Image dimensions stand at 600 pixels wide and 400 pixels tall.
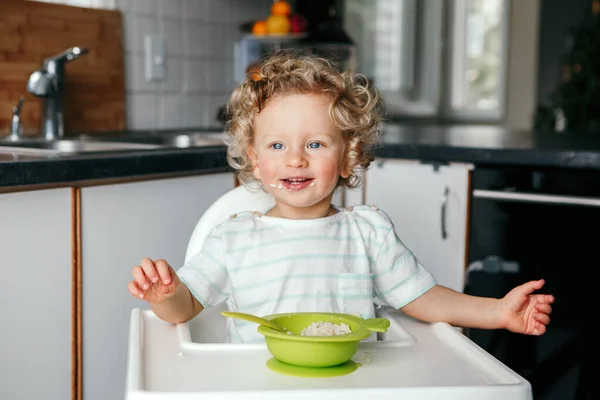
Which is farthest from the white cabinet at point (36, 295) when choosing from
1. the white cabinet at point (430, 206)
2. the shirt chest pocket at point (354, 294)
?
the white cabinet at point (430, 206)

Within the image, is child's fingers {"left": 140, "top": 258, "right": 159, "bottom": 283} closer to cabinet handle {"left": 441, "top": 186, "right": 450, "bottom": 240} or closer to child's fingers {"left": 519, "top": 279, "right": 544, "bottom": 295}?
child's fingers {"left": 519, "top": 279, "right": 544, "bottom": 295}

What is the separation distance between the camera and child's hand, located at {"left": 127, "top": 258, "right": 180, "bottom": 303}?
36.9 inches

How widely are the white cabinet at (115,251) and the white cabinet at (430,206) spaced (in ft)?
2.12

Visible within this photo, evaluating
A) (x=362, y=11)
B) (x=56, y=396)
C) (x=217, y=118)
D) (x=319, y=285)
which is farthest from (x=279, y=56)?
(x=362, y=11)

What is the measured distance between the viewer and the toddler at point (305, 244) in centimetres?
111

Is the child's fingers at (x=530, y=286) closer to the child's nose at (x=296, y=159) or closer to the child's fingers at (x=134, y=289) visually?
the child's nose at (x=296, y=159)

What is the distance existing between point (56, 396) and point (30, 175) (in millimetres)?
457

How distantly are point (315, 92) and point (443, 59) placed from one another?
16.6 ft

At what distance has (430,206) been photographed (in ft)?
6.96

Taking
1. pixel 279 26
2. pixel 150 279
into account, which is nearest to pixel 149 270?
pixel 150 279

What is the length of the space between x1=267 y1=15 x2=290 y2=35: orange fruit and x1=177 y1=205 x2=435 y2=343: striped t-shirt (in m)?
1.63

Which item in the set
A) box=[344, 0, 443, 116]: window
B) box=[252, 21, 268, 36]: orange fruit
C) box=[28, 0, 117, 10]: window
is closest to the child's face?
box=[28, 0, 117, 10]: window

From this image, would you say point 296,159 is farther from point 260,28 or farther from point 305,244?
point 260,28

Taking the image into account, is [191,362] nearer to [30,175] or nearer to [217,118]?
[30,175]
